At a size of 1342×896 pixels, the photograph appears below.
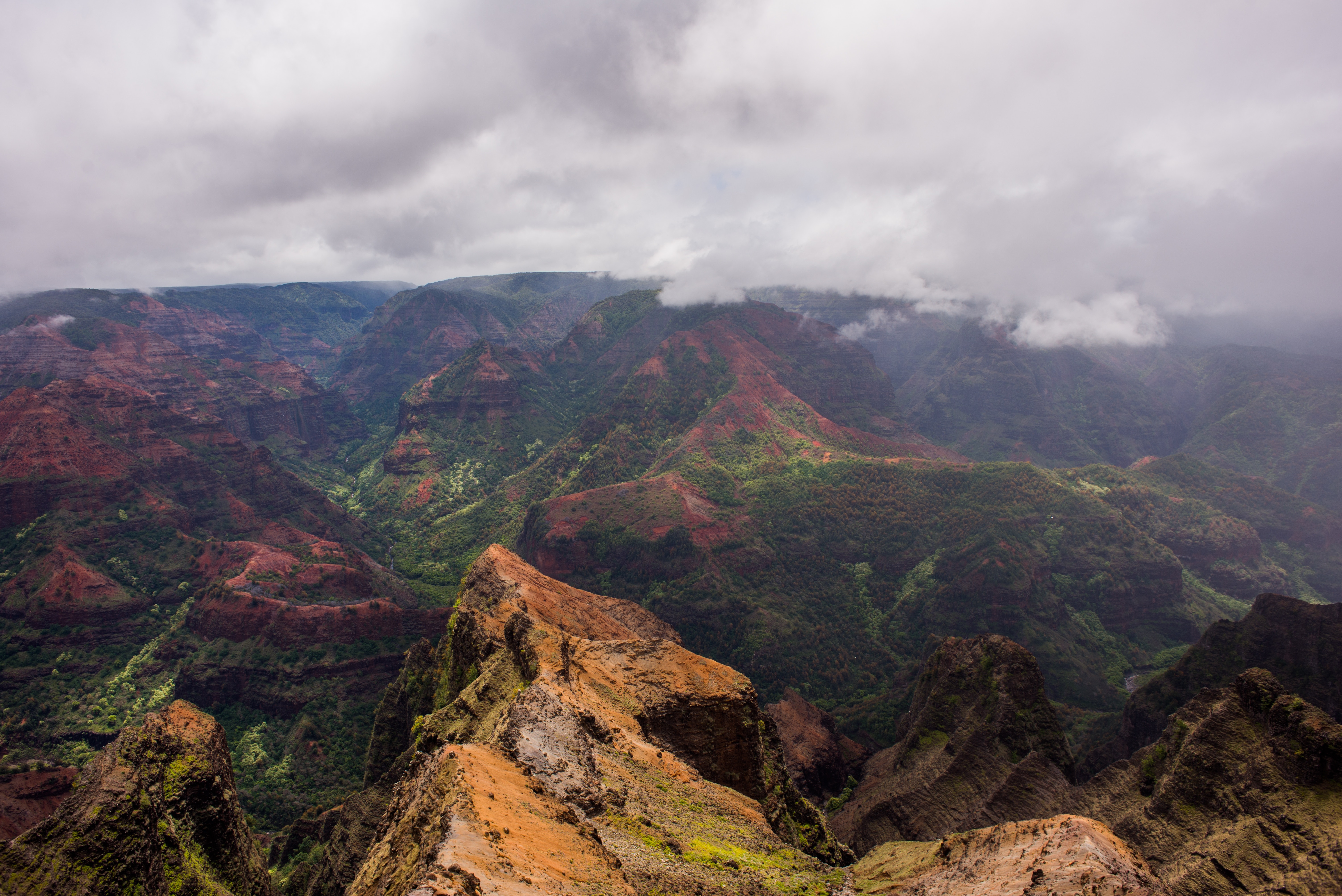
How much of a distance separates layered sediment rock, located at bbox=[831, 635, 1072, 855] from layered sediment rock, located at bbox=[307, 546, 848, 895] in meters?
10.1

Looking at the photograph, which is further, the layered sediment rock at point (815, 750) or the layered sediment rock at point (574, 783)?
the layered sediment rock at point (815, 750)

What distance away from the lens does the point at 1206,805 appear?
33250 millimetres

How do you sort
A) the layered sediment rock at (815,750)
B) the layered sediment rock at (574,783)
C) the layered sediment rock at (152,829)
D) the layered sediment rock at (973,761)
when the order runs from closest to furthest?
the layered sediment rock at (574,783) < the layered sediment rock at (152,829) < the layered sediment rock at (973,761) < the layered sediment rock at (815,750)

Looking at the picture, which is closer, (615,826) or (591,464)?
(615,826)

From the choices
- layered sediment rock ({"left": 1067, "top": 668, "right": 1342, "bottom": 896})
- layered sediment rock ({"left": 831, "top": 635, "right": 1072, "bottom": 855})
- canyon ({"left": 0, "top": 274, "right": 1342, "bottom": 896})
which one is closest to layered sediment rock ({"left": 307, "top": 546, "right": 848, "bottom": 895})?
canyon ({"left": 0, "top": 274, "right": 1342, "bottom": 896})

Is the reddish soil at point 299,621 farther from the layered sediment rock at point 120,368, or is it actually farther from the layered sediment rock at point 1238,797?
the layered sediment rock at point 120,368

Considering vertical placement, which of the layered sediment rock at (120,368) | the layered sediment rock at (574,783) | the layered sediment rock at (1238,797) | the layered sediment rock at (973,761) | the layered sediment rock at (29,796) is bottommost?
the layered sediment rock at (29,796)

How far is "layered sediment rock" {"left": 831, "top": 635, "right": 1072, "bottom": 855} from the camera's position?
136ft

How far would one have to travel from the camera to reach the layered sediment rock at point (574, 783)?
1728cm

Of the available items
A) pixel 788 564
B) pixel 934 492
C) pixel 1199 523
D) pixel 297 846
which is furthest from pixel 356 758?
pixel 1199 523

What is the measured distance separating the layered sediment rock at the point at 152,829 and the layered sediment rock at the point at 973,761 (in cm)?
4083

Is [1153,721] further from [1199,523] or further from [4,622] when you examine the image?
[4,622]

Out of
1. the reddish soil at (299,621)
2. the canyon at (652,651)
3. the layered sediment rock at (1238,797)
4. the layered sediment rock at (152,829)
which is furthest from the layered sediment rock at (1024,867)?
the reddish soil at (299,621)

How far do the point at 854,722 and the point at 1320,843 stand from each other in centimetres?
5010
